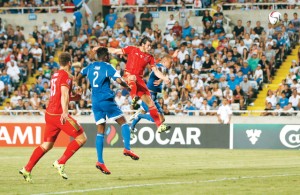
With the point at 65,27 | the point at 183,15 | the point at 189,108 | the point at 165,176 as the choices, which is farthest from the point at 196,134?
the point at 165,176

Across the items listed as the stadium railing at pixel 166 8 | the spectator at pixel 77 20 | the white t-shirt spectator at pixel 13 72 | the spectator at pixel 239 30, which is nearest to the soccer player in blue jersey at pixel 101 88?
the spectator at pixel 239 30

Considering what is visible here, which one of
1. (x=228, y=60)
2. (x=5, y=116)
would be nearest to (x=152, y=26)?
(x=228, y=60)

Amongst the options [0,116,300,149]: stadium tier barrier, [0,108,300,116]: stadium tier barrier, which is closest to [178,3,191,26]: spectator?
[0,108,300,116]: stadium tier barrier

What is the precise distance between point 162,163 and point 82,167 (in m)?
2.33

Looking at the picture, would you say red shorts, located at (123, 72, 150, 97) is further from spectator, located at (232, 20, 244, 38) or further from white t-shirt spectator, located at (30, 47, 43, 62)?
white t-shirt spectator, located at (30, 47, 43, 62)

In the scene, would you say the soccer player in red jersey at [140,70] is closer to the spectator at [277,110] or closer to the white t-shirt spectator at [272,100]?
the spectator at [277,110]

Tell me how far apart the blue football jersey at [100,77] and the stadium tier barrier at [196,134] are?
1312 centimetres

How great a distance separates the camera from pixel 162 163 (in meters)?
21.5

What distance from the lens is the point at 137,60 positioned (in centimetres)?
2166

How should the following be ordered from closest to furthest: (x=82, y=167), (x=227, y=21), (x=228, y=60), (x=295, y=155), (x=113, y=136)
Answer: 1. (x=82, y=167)
2. (x=295, y=155)
3. (x=113, y=136)
4. (x=228, y=60)
5. (x=227, y=21)

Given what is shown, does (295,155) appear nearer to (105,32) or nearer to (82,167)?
(82,167)

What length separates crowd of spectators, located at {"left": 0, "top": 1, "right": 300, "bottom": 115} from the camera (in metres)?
33.1

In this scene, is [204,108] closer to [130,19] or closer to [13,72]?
[130,19]

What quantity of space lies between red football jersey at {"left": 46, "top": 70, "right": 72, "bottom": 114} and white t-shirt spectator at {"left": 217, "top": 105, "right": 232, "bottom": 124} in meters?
15.4
